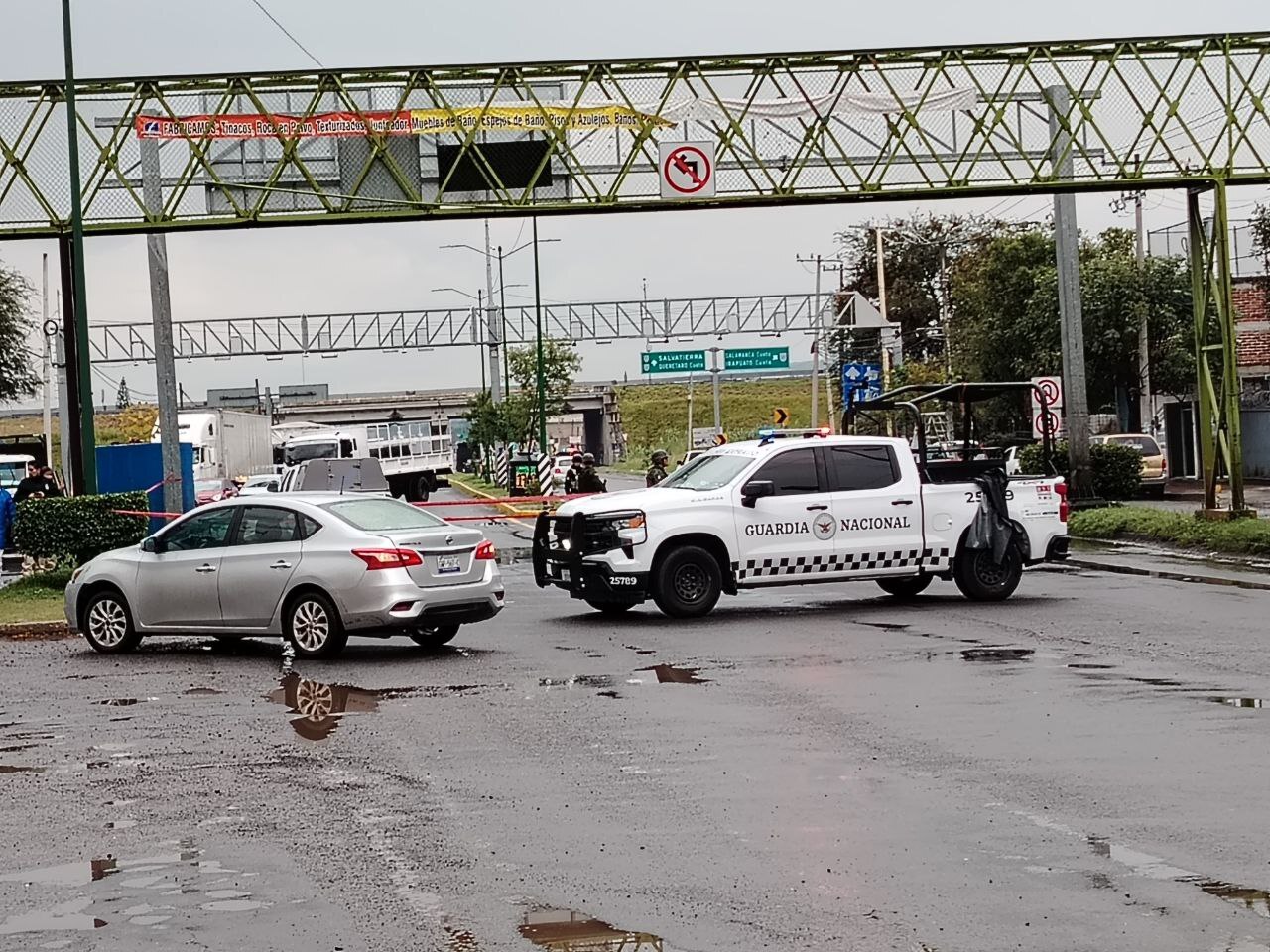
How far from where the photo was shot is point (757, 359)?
10775cm

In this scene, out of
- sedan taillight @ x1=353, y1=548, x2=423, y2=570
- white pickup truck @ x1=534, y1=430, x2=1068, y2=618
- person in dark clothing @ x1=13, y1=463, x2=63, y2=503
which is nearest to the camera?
sedan taillight @ x1=353, y1=548, x2=423, y2=570

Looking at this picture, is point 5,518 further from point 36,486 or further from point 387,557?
point 387,557

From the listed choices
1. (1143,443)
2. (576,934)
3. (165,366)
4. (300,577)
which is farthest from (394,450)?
(576,934)

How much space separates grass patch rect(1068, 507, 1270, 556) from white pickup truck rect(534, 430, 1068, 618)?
6.77 metres

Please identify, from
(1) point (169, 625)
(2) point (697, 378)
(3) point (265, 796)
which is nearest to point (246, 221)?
(1) point (169, 625)

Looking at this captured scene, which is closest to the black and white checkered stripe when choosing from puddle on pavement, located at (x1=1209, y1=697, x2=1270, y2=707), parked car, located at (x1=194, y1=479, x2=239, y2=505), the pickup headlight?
the pickup headlight

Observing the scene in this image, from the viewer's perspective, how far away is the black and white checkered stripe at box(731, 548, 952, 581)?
826 inches

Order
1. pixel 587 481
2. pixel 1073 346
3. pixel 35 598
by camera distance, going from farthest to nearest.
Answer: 1. pixel 587 481
2. pixel 1073 346
3. pixel 35 598

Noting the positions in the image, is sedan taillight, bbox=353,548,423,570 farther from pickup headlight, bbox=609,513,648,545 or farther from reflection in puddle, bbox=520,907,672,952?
reflection in puddle, bbox=520,907,672,952

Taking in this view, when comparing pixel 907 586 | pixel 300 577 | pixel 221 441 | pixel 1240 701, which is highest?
pixel 221 441

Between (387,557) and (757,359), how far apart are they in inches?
3578

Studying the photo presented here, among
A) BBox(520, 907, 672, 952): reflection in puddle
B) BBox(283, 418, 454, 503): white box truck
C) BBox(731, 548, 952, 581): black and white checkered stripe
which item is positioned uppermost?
BBox(283, 418, 454, 503): white box truck

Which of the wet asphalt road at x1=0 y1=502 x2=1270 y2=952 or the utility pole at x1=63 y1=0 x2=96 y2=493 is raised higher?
the utility pole at x1=63 y1=0 x2=96 y2=493

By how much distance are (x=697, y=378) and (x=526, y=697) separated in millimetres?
168377
